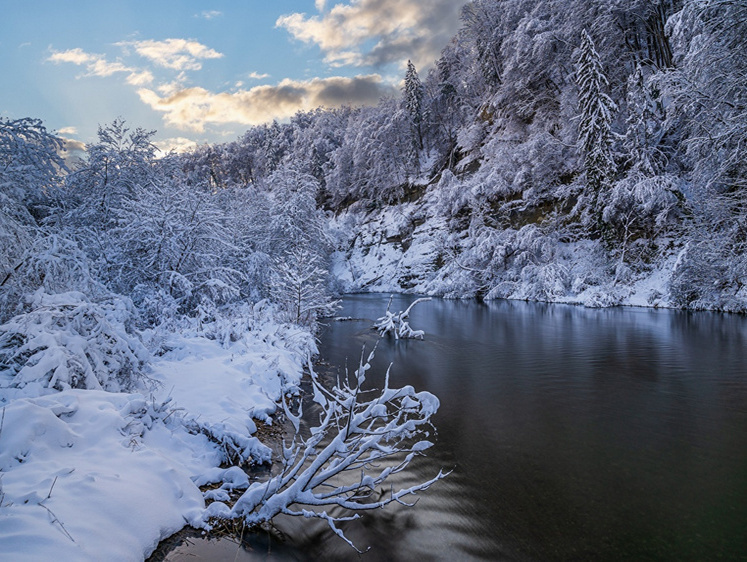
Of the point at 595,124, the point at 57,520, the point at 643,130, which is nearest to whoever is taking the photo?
the point at 57,520

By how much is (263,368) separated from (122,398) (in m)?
3.95

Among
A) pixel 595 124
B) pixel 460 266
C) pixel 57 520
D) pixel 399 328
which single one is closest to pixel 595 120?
pixel 595 124

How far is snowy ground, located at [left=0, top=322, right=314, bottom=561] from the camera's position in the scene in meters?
2.54

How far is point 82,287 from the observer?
6539 mm

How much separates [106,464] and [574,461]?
591 centimetres

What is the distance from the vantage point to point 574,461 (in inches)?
211

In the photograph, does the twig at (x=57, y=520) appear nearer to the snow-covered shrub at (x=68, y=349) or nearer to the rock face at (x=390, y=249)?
the snow-covered shrub at (x=68, y=349)

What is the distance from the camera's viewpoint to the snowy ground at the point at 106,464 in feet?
8.32

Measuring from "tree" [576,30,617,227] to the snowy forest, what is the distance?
0.56ft

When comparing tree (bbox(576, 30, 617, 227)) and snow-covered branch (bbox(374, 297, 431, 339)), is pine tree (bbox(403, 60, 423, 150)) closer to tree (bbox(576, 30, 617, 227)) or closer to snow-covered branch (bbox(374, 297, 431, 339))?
tree (bbox(576, 30, 617, 227))

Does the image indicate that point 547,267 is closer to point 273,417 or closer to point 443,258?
point 443,258

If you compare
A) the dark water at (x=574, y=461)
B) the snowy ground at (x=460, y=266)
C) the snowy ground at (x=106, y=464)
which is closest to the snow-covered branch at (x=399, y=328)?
the dark water at (x=574, y=461)

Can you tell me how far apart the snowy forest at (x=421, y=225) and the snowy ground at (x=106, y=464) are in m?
0.04

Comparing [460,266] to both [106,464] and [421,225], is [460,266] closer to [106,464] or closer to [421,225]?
[421,225]
